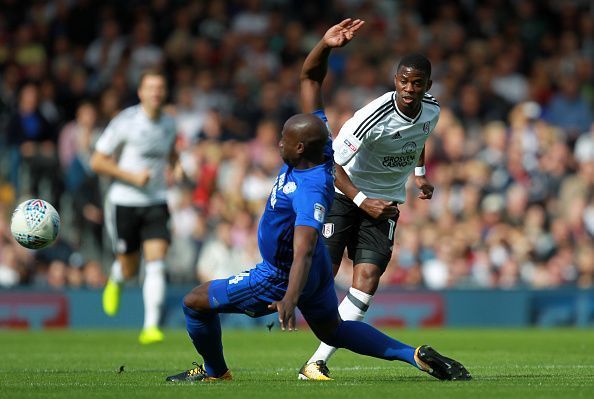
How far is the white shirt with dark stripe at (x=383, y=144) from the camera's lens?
942 cm

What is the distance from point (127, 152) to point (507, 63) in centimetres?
1028

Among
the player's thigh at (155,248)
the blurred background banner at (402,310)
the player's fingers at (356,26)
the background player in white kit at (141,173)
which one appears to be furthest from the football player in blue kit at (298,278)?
the blurred background banner at (402,310)

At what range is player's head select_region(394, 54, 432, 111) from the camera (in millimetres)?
9180

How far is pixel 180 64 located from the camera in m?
20.7

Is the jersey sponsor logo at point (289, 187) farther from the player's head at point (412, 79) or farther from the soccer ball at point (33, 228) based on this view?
the soccer ball at point (33, 228)

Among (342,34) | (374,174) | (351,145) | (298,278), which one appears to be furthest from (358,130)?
(298,278)

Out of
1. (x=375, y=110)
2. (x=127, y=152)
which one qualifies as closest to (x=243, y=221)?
(x=127, y=152)

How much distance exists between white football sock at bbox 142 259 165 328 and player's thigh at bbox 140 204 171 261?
11 centimetres

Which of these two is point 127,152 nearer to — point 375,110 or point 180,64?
point 375,110

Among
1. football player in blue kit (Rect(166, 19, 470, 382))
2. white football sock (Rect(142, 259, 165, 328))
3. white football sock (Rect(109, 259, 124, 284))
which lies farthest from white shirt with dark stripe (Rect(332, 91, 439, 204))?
white football sock (Rect(109, 259, 124, 284))

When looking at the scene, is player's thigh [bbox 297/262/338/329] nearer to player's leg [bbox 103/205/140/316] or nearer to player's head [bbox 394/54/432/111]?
player's head [bbox 394/54/432/111]

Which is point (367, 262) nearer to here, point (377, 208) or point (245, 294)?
point (377, 208)

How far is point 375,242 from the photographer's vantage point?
31.3ft

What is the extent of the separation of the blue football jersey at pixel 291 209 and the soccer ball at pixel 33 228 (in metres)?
2.64
